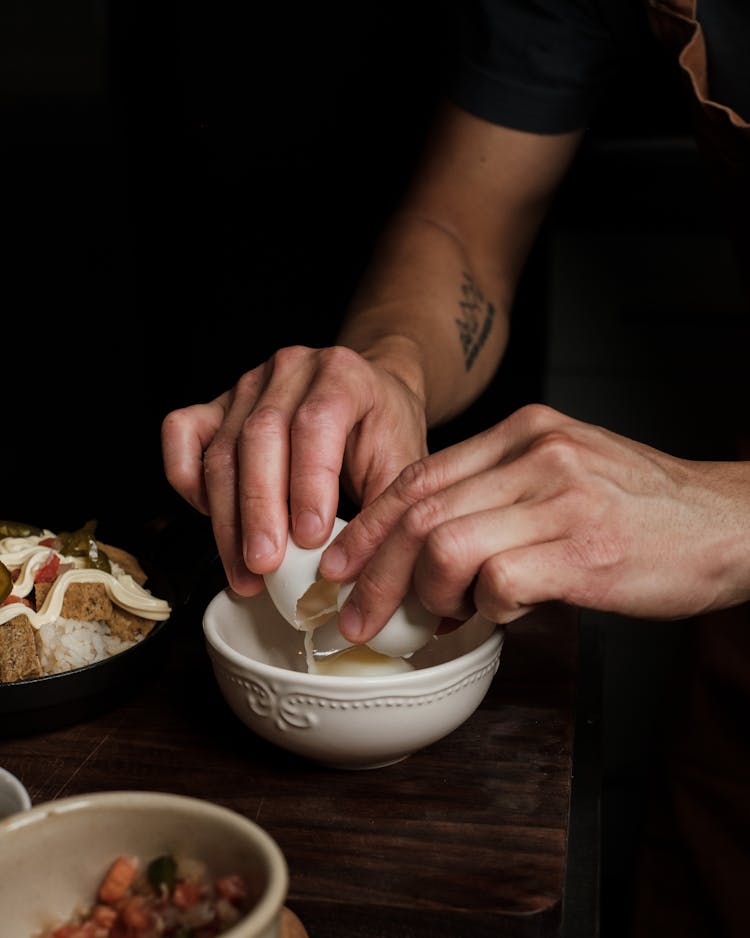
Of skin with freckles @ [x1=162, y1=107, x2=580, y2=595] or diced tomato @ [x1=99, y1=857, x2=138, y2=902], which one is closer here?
diced tomato @ [x1=99, y1=857, x2=138, y2=902]

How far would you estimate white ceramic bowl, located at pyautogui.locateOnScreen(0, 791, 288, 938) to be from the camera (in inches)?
21.4

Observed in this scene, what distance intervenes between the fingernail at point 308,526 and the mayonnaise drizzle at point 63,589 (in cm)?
19

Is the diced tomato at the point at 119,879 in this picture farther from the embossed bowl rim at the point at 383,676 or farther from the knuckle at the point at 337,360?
the knuckle at the point at 337,360

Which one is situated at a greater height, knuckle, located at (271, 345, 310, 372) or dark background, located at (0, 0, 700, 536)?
knuckle, located at (271, 345, 310, 372)

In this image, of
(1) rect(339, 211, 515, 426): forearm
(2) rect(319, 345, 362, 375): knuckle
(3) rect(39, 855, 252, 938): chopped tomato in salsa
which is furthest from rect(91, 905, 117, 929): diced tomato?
(1) rect(339, 211, 515, 426): forearm

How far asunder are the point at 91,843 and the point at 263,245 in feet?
5.40

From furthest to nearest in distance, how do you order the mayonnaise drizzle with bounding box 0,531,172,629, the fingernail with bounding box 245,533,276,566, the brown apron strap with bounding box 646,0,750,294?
the brown apron strap with bounding box 646,0,750,294 → the mayonnaise drizzle with bounding box 0,531,172,629 → the fingernail with bounding box 245,533,276,566

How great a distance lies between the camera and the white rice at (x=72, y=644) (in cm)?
101

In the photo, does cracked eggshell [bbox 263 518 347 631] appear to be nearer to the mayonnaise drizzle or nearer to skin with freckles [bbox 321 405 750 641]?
skin with freckles [bbox 321 405 750 641]

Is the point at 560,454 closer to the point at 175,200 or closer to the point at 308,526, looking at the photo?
the point at 308,526

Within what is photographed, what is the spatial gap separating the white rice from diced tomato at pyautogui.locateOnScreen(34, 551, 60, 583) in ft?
0.18

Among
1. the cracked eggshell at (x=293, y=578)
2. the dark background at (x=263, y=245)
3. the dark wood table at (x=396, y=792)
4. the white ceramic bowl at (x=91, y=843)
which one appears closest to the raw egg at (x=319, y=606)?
the cracked eggshell at (x=293, y=578)

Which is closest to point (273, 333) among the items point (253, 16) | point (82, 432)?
point (82, 432)

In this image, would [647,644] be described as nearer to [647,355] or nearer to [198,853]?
[647,355]
